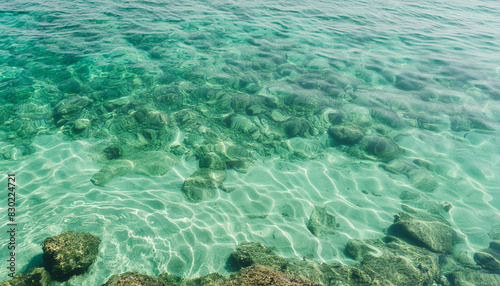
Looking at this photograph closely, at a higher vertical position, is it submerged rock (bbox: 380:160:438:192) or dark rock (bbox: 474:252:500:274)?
submerged rock (bbox: 380:160:438:192)

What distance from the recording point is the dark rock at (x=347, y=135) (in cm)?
656

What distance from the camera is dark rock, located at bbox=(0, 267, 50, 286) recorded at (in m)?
3.19

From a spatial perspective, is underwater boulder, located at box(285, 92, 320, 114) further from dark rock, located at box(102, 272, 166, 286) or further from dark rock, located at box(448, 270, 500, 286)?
dark rock, located at box(102, 272, 166, 286)

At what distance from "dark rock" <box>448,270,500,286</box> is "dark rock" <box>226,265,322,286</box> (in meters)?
3.00

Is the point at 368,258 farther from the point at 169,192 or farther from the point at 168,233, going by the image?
the point at 169,192

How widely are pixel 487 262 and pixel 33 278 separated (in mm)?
6868

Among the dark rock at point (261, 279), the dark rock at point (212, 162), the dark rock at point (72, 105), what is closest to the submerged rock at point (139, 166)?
the dark rock at point (212, 162)

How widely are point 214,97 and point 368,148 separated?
15.2 feet

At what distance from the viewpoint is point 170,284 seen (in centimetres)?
349

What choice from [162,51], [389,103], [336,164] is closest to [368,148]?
[336,164]

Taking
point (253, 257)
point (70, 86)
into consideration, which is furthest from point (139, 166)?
point (70, 86)

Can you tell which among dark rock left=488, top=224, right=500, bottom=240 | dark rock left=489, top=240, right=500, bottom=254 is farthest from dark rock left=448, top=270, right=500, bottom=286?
dark rock left=488, top=224, right=500, bottom=240

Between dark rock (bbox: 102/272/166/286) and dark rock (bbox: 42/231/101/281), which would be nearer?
dark rock (bbox: 102/272/166/286)

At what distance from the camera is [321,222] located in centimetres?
479
